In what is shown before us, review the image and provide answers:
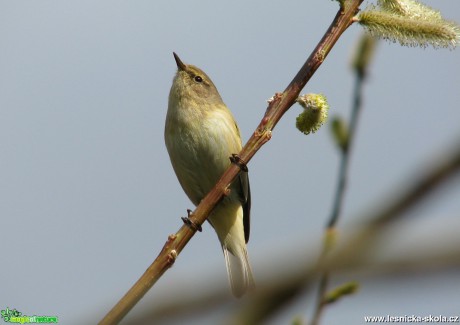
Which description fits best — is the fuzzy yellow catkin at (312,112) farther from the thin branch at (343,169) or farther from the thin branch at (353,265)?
the thin branch at (353,265)

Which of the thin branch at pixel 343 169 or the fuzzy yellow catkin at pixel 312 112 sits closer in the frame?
the thin branch at pixel 343 169

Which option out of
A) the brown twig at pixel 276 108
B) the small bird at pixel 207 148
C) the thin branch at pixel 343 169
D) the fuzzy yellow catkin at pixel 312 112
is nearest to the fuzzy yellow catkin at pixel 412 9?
the brown twig at pixel 276 108

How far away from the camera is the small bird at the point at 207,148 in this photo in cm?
620

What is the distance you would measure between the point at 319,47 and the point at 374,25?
0.88ft

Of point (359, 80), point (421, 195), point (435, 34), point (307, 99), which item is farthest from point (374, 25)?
point (421, 195)

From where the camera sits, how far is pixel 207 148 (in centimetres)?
616

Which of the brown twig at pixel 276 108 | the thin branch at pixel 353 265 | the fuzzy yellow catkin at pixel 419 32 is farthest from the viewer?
the brown twig at pixel 276 108

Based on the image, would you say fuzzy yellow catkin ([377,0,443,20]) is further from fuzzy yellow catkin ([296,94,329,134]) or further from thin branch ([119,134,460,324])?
thin branch ([119,134,460,324])

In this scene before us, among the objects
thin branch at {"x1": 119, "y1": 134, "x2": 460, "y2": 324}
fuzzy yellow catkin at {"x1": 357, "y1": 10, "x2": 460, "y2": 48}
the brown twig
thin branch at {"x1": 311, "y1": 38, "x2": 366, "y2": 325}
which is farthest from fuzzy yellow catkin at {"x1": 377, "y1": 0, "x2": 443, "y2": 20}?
thin branch at {"x1": 119, "y1": 134, "x2": 460, "y2": 324}

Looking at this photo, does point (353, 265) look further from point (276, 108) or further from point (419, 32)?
point (276, 108)

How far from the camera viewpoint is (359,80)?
161cm

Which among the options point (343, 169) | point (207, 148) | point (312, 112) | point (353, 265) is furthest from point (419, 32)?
point (207, 148)

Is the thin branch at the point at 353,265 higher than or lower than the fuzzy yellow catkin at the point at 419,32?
lower

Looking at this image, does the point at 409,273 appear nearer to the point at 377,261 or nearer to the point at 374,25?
the point at 377,261
